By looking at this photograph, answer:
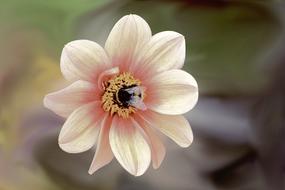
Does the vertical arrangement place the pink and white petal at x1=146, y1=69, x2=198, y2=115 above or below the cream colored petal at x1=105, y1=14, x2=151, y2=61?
below

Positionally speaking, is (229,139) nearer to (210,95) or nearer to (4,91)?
(210,95)

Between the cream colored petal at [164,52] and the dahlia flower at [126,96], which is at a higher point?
the cream colored petal at [164,52]

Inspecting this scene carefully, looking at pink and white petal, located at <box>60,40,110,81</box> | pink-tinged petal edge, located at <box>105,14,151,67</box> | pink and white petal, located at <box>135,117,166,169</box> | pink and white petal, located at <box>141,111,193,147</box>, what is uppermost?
pink-tinged petal edge, located at <box>105,14,151,67</box>

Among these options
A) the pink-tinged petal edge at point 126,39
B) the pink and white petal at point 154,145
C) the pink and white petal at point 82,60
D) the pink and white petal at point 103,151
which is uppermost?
the pink-tinged petal edge at point 126,39

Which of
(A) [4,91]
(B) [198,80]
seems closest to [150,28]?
(B) [198,80]
